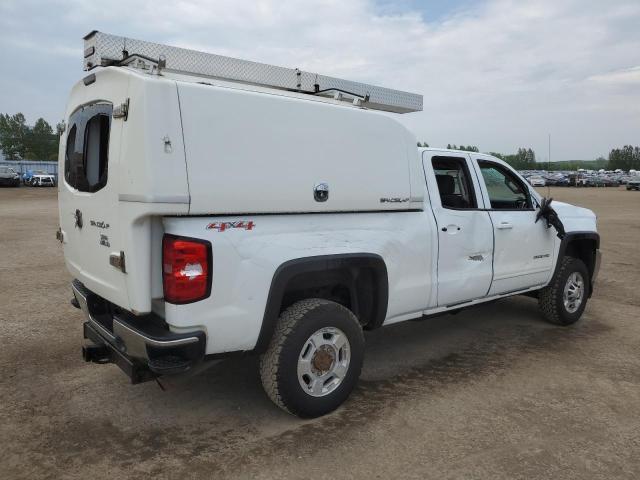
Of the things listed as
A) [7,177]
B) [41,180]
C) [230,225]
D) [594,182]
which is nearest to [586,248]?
[230,225]

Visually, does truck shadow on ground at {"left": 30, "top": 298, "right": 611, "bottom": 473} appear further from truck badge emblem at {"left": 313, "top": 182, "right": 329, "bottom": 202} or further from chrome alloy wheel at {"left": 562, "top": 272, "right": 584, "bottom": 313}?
truck badge emblem at {"left": 313, "top": 182, "right": 329, "bottom": 202}

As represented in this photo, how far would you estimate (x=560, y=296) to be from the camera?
571cm

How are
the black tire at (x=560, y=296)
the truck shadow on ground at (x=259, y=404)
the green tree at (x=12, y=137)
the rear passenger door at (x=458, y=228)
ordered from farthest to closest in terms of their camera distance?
1. the green tree at (x=12, y=137)
2. the black tire at (x=560, y=296)
3. the rear passenger door at (x=458, y=228)
4. the truck shadow on ground at (x=259, y=404)

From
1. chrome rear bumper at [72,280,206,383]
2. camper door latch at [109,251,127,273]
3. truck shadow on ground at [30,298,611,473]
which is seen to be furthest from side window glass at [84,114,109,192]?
truck shadow on ground at [30,298,611,473]

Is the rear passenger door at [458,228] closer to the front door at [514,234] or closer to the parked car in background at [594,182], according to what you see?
the front door at [514,234]

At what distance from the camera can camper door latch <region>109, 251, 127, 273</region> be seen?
9.82ft

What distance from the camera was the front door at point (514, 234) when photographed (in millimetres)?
4875

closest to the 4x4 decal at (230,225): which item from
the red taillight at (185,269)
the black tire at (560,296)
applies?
the red taillight at (185,269)

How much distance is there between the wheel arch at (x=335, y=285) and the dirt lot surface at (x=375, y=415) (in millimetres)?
673

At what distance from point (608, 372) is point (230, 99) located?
→ 3872 mm

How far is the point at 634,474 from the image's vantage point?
2.95 meters

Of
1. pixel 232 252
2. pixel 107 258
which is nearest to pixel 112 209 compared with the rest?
pixel 107 258

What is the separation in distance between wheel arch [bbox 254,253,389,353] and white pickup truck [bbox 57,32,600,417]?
12mm

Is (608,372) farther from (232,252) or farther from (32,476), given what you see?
(32,476)
